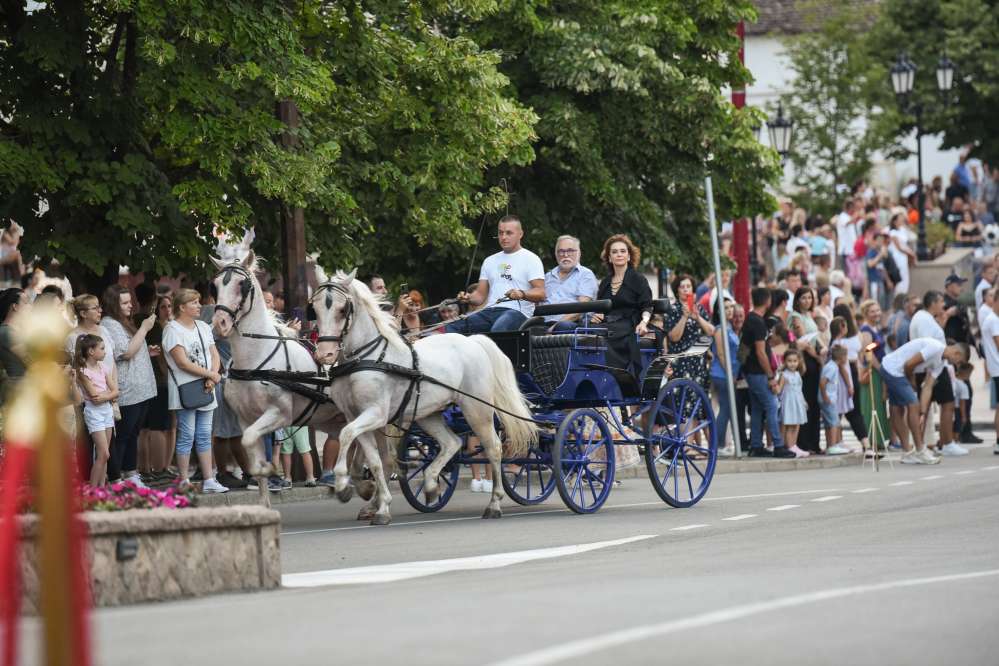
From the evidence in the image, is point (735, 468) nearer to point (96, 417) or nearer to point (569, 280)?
point (569, 280)

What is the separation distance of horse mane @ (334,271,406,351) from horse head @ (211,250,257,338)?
3.05 ft

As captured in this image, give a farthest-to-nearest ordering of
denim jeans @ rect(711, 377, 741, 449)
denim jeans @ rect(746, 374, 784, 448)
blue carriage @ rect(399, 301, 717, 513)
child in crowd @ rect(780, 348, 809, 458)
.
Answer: denim jeans @ rect(711, 377, 741, 449) → child in crowd @ rect(780, 348, 809, 458) → denim jeans @ rect(746, 374, 784, 448) → blue carriage @ rect(399, 301, 717, 513)

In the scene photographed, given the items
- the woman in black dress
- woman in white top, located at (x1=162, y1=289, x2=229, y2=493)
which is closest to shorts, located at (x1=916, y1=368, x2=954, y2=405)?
the woman in black dress

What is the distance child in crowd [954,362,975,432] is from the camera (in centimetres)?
2641

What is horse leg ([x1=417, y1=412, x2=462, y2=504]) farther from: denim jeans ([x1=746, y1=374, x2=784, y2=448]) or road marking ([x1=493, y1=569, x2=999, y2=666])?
denim jeans ([x1=746, y1=374, x2=784, y2=448])

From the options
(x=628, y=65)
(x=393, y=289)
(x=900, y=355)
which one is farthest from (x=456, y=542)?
(x=628, y=65)

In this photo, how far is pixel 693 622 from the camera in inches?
334

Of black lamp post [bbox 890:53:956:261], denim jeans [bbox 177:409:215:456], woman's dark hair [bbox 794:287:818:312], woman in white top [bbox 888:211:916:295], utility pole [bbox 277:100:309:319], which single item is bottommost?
denim jeans [bbox 177:409:215:456]

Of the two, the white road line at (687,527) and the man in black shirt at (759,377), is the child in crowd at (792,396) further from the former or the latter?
the white road line at (687,527)

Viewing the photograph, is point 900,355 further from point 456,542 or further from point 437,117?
point 456,542

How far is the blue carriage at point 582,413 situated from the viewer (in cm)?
1630

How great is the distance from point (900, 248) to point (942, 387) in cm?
1257

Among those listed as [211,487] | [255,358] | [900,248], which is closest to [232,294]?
[255,358]

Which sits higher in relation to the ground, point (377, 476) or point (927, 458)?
point (377, 476)
